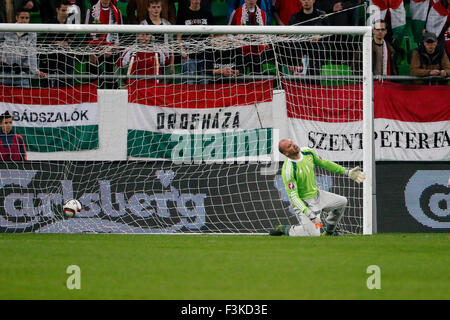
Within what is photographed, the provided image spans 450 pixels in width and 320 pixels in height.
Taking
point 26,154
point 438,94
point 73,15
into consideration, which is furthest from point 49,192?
point 438,94

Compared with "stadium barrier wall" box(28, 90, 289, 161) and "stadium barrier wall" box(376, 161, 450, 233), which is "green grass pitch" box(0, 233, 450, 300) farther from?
"stadium barrier wall" box(376, 161, 450, 233)

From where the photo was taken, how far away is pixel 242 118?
49.7 feet

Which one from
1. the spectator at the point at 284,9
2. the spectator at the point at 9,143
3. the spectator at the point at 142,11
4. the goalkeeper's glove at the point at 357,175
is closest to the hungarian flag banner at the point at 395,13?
the spectator at the point at 284,9

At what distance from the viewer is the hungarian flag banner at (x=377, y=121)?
15.3m

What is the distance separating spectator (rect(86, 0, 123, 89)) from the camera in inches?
592

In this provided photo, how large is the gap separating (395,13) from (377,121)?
2.62 metres

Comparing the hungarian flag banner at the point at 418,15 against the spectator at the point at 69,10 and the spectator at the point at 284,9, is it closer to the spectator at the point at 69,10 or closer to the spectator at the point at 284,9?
the spectator at the point at 284,9

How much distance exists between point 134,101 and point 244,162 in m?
2.27

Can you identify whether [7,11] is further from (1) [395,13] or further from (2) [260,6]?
(1) [395,13]

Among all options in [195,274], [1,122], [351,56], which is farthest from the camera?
[351,56]

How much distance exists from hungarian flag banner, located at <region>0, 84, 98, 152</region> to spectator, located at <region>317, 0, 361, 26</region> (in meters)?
5.00

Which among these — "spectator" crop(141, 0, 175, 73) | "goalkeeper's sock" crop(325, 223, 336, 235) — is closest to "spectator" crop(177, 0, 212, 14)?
"spectator" crop(141, 0, 175, 73)

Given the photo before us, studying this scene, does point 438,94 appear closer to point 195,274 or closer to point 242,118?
point 242,118

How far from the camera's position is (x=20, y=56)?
50.3 ft
